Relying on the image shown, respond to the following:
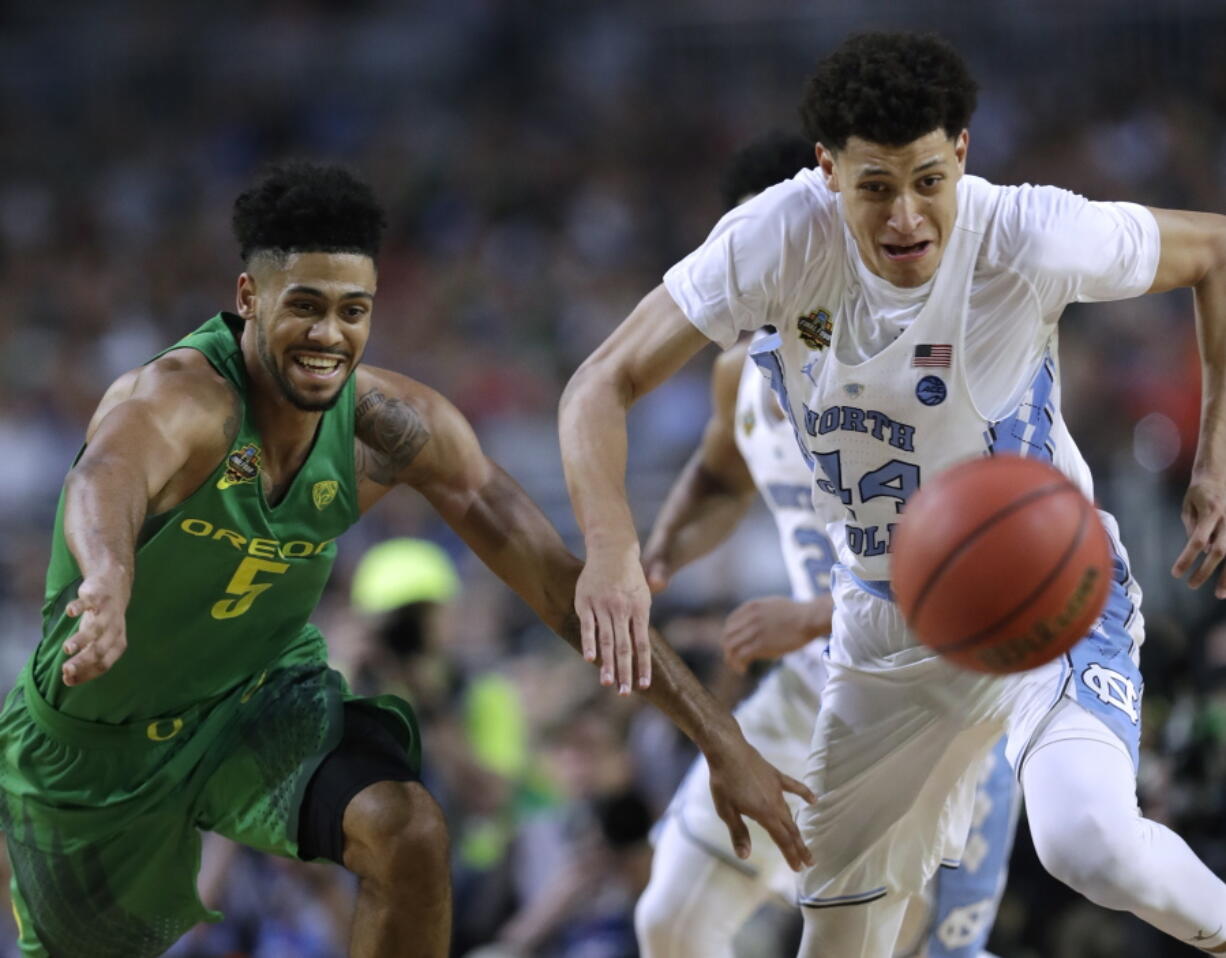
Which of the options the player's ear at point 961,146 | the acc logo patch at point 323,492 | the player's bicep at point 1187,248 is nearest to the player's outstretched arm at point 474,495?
the acc logo patch at point 323,492

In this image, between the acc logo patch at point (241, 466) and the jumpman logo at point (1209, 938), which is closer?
the jumpman logo at point (1209, 938)

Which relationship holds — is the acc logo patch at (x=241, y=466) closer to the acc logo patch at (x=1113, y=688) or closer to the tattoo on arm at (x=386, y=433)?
the tattoo on arm at (x=386, y=433)

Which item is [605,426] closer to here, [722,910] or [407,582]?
[722,910]

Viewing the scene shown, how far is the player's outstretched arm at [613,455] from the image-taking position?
4109 mm

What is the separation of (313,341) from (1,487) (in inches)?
341

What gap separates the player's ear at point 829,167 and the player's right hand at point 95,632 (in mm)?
1981

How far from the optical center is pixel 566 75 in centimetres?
1611

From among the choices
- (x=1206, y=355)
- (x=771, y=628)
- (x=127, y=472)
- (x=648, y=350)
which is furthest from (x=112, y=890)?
(x=1206, y=355)

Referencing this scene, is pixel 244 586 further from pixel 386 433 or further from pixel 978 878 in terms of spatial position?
pixel 978 878

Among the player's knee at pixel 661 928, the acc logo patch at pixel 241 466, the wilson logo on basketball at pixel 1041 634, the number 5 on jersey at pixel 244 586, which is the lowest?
the player's knee at pixel 661 928

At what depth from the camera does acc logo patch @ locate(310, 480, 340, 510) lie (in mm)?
4762

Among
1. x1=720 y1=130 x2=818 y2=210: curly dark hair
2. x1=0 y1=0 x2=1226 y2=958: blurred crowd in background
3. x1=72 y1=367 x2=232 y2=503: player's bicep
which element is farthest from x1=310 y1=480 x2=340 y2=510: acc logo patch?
x1=0 y1=0 x2=1226 y2=958: blurred crowd in background

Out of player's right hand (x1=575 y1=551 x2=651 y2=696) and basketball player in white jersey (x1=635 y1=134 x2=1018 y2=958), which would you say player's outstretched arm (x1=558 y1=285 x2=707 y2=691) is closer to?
player's right hand (x1=575 y1=551 x2=651 y2=696)

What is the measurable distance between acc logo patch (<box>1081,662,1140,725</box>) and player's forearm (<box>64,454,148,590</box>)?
7.65 ft
